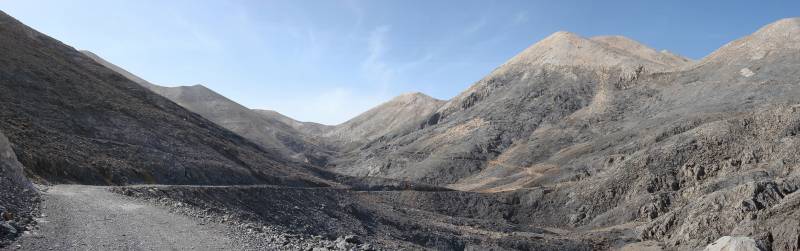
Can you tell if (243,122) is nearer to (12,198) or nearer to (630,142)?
(630,142)

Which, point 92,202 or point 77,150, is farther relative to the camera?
point 77,150

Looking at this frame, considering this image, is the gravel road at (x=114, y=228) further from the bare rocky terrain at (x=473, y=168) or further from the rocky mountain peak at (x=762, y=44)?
the rocky mountain peak at (x=762, y=44)

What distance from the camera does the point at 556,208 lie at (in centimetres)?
5706

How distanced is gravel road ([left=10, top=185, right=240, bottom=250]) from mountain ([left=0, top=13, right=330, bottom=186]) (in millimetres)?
9957

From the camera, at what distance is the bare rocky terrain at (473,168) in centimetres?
1828

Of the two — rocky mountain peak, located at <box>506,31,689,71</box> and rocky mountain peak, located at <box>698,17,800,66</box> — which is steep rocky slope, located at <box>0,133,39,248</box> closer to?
rocky mountain peak, located at <box>698,17,800,66</box>

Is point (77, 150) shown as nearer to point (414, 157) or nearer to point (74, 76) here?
point (74, 76)

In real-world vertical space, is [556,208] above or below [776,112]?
below

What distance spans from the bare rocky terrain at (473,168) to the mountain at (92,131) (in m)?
0.22

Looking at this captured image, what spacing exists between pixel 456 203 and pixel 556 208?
10.8 meters

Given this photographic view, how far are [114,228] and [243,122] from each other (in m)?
138

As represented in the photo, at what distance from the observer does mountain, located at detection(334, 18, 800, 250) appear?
137ft

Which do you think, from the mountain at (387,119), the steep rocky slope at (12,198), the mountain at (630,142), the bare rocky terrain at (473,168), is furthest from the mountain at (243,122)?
the steep rocky slope at (12,198)

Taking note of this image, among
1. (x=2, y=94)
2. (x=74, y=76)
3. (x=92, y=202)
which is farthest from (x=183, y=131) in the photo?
(x=92, y=202)
